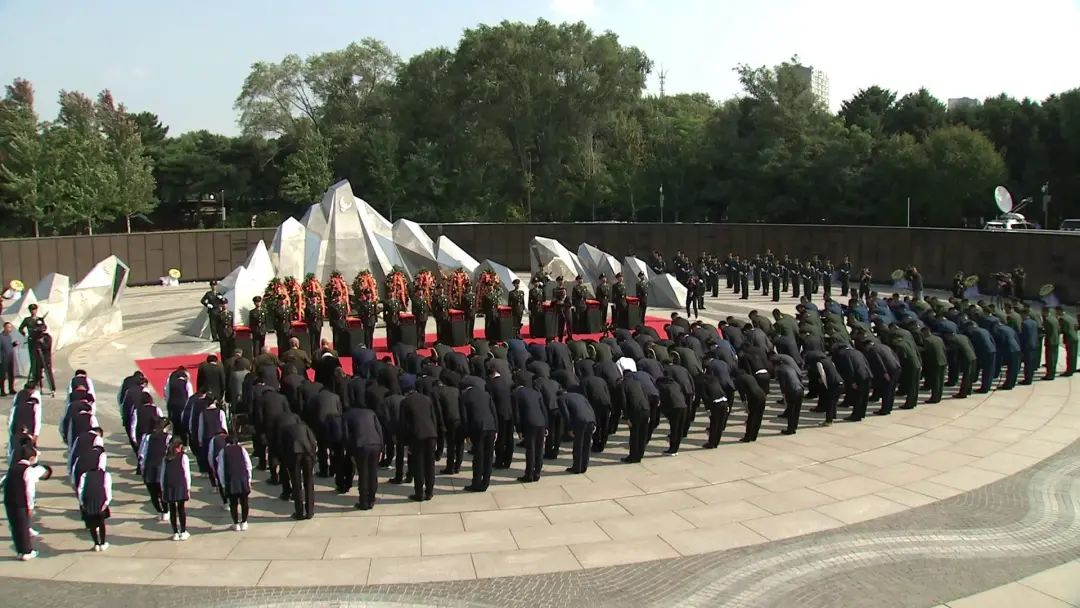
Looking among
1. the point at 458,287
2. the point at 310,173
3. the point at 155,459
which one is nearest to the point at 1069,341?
the point at 458,287

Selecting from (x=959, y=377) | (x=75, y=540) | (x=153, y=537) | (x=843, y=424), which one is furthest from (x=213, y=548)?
(x=959, y=377)

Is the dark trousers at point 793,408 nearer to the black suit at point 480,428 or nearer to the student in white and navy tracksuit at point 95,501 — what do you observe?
the black suit at point 480,428

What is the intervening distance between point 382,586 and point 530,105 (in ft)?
167

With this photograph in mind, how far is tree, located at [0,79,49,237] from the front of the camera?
46.1m

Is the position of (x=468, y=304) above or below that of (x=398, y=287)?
below

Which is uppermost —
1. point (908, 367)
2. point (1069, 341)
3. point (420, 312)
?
point (420, 312)

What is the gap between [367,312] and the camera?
21.9 m

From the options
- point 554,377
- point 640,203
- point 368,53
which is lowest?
point 554,377

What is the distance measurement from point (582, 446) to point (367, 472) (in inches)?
128

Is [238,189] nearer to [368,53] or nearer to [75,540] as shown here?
[368,53]

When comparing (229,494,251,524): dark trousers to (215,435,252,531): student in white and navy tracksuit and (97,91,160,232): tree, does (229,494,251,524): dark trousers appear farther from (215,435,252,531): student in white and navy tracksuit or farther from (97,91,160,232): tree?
(97,91,160,232): tree

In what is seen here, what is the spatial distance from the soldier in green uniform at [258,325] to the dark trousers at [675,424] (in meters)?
10.8

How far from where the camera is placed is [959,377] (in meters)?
19.3

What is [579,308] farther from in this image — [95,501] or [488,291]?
[95,501]
